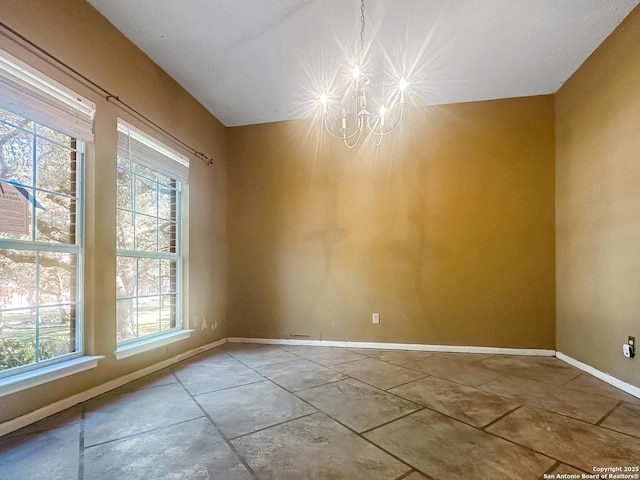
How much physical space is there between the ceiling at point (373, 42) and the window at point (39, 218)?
0.93 metres

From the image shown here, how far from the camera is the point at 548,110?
3799mm

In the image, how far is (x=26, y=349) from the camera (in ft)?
6.97

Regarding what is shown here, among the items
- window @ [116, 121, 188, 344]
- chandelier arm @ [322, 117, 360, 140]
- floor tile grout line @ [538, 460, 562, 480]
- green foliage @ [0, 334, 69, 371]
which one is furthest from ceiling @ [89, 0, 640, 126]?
floor tile grout line @ [538, 460, 562, 480]

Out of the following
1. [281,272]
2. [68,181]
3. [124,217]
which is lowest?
[281,272]

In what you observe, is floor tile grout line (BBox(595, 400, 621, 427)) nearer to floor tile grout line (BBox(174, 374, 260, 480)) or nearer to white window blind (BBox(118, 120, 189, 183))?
floor tile grout line (BBox(174, 374, 260, 480))

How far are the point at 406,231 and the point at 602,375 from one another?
Result: 86.7 inches

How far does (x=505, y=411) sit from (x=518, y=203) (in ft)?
7.97

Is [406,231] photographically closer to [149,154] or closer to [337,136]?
[337,136]

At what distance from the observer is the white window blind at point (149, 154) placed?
2.84 meters

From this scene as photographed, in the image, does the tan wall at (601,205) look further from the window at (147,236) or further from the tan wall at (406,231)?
the window at (147,236)

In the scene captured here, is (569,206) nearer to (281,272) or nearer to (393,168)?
(393,168)

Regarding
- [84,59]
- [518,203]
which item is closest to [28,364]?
[84,59]

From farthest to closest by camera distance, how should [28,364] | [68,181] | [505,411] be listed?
[68,181]
[505,411]
[28,364]

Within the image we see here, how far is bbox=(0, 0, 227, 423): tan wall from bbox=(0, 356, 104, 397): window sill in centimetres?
5
